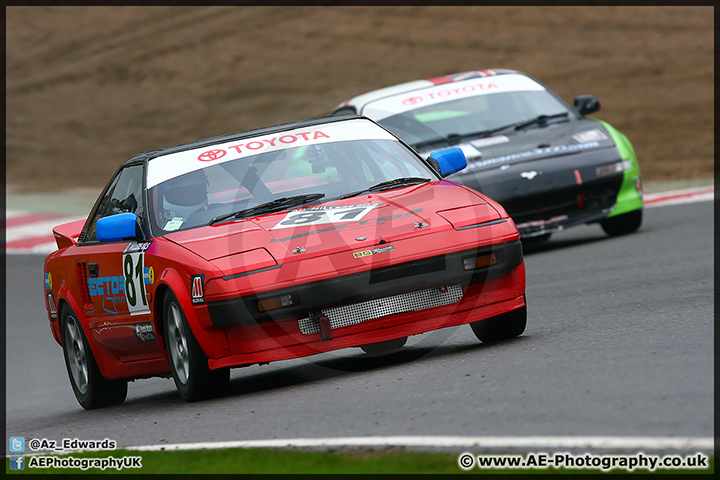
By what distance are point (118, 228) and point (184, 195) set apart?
445 millimetres

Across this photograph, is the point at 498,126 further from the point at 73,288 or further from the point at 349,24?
the point at 349,24

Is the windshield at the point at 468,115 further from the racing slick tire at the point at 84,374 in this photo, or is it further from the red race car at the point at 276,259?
the racing slick tire at the point at 84,374

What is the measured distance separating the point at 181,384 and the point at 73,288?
145 centimetres

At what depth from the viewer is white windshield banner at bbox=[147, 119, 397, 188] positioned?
754 cm

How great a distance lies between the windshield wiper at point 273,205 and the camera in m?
7.07

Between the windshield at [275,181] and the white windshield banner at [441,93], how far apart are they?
4.68 meters

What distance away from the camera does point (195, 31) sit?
37.6m

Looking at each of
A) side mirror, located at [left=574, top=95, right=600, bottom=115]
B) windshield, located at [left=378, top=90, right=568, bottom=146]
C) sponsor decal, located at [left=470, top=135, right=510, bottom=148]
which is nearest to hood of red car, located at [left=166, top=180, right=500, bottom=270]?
sponsor decal, located at [left=470, top=135, right=510, bottom=148]

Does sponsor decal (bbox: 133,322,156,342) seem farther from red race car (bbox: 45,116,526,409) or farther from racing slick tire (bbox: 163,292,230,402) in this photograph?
racing slick tire (bbox: 163,292,230,402)

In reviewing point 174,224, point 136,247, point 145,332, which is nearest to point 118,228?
point 136,247

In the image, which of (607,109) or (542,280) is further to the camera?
(607,109)

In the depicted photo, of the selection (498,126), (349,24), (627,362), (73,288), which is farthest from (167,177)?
(349,24)

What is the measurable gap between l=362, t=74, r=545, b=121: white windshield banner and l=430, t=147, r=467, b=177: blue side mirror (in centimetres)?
438

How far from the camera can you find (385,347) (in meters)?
8.07
